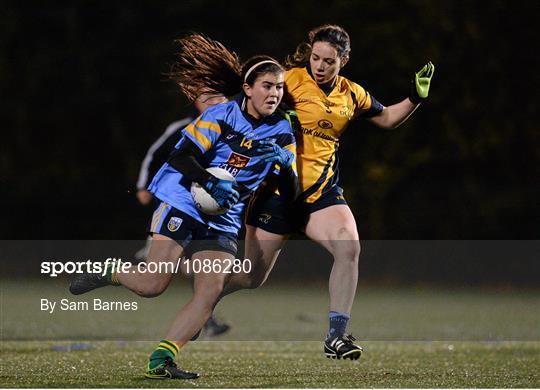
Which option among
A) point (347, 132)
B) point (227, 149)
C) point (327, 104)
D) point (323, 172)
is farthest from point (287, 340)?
point (347, 132)

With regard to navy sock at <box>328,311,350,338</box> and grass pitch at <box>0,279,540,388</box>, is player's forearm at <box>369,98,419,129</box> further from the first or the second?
grass pitch at <box>0,279,540,388</box>

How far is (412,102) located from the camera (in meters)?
6.74

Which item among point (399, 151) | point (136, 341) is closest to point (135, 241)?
point (399, 151)

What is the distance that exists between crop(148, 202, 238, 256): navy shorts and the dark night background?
720 centimetres

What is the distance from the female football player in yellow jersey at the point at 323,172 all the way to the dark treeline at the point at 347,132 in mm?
6612

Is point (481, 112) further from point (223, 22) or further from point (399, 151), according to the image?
point (223, 22)

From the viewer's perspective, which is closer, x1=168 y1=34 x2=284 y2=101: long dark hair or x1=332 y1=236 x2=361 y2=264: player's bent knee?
x1=332 y1=236 x2=361 y2=264: player's bent knee

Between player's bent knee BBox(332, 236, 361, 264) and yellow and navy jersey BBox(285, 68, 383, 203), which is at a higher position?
yellow and navy jersey BBox(285, 68, 383, 203)

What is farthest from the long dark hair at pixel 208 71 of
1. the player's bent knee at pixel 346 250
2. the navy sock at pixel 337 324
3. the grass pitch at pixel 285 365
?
the grass pitch at pixel 285 365

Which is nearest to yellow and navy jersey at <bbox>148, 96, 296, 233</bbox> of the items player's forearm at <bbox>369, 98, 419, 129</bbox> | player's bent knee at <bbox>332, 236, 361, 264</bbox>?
player's bent knee at <bbox>332, 236, 361, 264</bbox>

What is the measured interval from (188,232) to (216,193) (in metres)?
0.32

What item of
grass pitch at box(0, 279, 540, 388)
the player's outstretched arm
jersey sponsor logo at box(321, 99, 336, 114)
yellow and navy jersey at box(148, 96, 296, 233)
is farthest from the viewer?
the player's outstretched arm

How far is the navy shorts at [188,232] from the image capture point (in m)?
6.03

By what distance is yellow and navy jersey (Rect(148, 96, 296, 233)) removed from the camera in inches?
235
